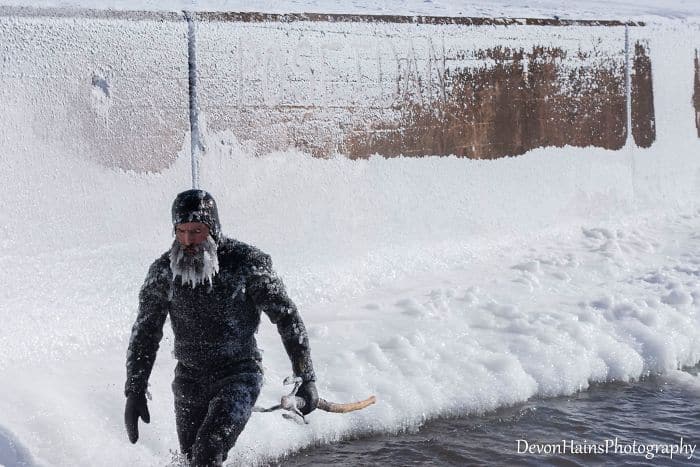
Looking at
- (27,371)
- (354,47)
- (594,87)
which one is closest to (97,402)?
(27,371)

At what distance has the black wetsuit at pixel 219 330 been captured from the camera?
3.38 m

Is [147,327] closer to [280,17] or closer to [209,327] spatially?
[209,327]

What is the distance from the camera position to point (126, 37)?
225 inches

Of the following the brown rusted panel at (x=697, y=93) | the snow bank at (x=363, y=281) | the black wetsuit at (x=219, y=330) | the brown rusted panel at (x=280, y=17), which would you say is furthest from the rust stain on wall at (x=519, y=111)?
the black wetsuit at (x=219, y=330)

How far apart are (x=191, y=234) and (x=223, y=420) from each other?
704 millimetres

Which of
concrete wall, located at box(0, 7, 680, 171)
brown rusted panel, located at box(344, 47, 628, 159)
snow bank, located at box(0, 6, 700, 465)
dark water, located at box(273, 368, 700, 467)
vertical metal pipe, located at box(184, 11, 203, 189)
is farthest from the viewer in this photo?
brown rusted panel, located at box(344, 47, 628, 159)

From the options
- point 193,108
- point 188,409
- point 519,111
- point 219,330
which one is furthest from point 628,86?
point 188,409

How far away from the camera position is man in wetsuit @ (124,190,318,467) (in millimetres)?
3277

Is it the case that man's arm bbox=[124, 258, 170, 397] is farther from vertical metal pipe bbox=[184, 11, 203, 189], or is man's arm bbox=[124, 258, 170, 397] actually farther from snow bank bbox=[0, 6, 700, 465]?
vertical metal pipe bbox=[184, 11, 203, 189]

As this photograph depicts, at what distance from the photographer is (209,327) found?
3406mm

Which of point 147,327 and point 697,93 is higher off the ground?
point 697,93

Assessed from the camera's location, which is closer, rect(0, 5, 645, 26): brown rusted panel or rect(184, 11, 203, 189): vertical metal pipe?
rect(0, 5, 645, 26): brown rusted panel

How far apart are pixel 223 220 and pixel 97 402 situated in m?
1.79

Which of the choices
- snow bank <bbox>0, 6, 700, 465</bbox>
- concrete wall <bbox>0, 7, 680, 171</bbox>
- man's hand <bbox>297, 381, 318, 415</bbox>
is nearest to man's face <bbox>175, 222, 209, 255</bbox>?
man's hand <bbox>297, 381, 318, 415</bbox>
